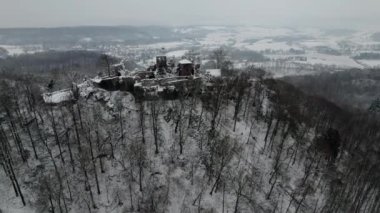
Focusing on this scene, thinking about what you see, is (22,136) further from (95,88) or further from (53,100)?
(95,88)

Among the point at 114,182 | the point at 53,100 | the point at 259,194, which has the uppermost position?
the point at 53,100

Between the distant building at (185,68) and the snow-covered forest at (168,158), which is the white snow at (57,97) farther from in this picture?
the distant building at (185,68)

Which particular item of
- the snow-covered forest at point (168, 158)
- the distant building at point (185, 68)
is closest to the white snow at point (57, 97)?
the snow-covered forest at point (168, 158)

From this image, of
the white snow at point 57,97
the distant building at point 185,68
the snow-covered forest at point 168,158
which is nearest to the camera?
the snow-covered forest at point 168,158

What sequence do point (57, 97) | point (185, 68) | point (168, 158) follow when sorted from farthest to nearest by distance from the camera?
point (185, 68) → point (57, 97) → point (168, 158)

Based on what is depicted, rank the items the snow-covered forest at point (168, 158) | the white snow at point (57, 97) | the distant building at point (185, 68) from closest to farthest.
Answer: the snow-covered forest at point (168, 158), the white snow at point (57, 97), the distant building at point (185, 68)

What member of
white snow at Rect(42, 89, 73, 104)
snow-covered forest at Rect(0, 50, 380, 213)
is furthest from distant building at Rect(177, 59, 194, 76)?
white snow at Rect(42, 89, 73, 104)

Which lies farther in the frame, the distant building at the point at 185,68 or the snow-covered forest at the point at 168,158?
the distant building at the point at 185,68

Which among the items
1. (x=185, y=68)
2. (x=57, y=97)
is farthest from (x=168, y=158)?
(x=57, y=97)

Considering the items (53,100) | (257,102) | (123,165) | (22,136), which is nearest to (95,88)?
(53,100)

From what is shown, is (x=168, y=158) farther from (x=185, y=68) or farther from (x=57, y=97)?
(x=57, y=97)

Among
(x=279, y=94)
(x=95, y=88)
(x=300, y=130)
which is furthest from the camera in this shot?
(x=279, y=94)
